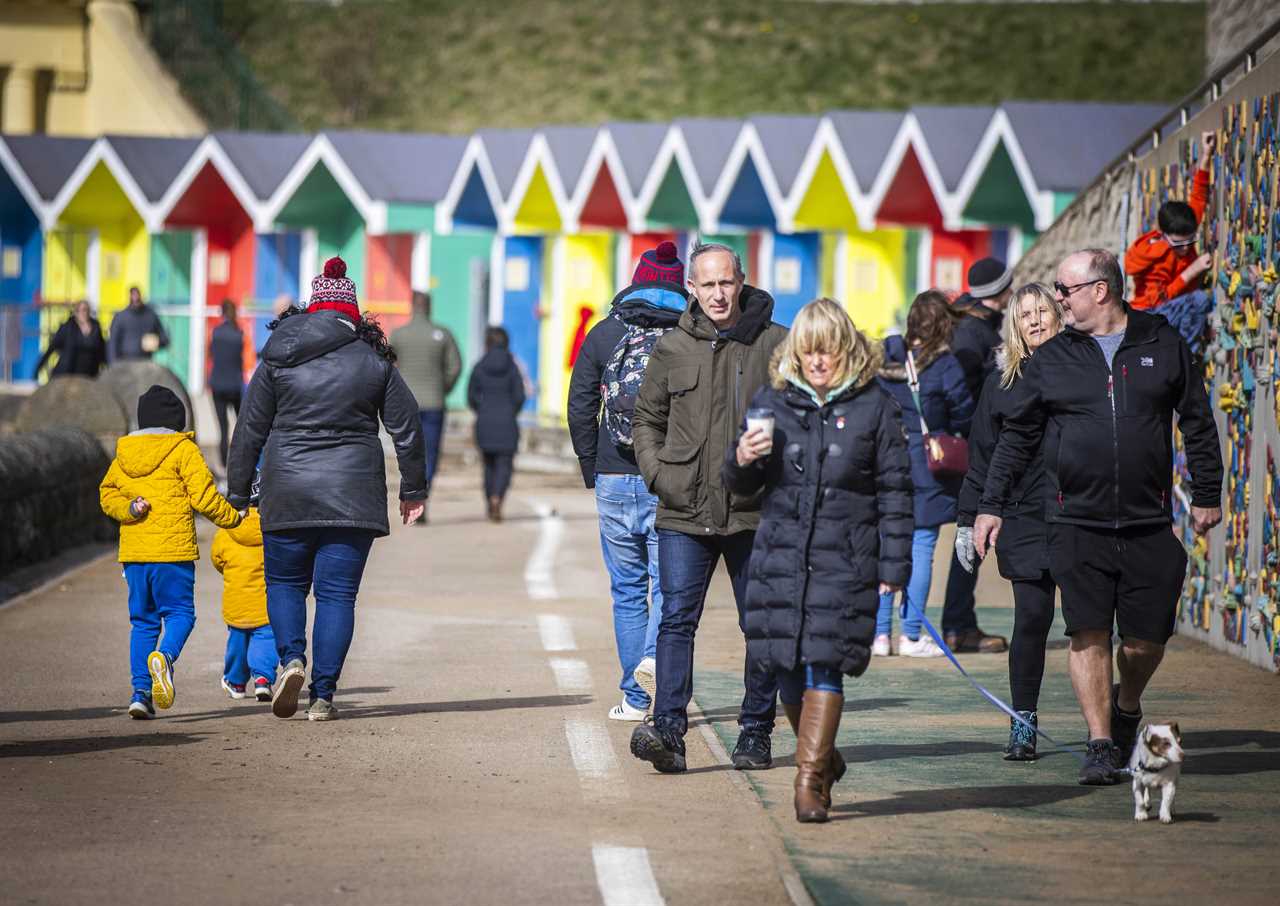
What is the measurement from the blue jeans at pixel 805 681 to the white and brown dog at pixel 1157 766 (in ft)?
2.99

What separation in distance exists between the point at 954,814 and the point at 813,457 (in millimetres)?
1207

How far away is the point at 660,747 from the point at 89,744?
7.13 ft

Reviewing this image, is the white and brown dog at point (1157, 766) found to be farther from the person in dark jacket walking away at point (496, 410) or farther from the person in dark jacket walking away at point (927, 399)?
the person in dark jacket walking away at point (496, 410)

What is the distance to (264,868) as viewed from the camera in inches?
→ 243

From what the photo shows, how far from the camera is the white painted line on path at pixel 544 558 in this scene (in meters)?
14.4

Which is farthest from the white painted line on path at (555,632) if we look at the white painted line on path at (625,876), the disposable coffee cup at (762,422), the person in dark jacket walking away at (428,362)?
the person in dark jacket walking away at (428,362)

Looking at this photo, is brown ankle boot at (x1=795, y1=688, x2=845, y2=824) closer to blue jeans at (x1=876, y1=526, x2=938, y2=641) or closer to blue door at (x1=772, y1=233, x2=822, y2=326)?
blue jeans at (x1=876, y1=526, x2=938, y2=641)

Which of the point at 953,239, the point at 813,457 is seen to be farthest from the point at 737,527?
the point at 953,239

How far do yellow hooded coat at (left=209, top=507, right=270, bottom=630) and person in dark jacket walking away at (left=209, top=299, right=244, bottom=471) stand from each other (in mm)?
14594

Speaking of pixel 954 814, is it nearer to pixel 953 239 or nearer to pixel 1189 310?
pixel 1189 310

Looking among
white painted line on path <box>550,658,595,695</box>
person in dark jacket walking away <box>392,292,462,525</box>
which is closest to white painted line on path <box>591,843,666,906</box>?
white painted line on path <box>550,658,595,695</box>

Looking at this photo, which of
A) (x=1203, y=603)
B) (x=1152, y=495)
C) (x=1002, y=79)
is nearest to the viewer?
(x=1152, y=495)

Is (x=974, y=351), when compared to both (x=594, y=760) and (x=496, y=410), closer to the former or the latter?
(x=594, y=760)

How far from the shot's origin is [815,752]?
6840 millimetres
